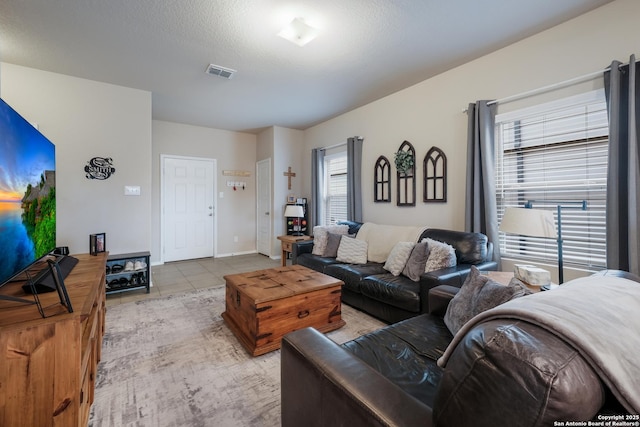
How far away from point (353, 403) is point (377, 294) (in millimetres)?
1807

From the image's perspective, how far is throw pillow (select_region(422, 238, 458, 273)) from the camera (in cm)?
249

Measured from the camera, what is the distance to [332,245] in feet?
12.0

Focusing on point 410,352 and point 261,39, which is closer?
point 410,352

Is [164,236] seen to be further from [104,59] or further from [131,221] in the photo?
[104,59]

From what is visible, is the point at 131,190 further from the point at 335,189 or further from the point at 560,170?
the point at 560,170

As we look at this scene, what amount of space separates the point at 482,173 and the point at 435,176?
2.04 feet

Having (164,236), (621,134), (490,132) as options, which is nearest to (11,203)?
(490,132)

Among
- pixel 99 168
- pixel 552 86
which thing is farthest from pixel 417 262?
pixel 99 168

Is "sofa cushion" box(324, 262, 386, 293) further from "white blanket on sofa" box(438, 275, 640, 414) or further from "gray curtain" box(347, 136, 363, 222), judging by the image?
"white blanket on sofa" box(438, 275, 640, 414)

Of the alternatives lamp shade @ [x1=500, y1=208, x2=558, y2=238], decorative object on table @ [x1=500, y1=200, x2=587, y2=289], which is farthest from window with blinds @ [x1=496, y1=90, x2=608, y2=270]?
lamp shade @ [x1=500, y1=208, x2=558, y2=238]

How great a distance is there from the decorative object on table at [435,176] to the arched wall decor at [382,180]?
0.58m

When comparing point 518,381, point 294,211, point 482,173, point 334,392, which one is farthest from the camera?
point 294,211

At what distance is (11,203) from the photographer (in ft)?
4.29

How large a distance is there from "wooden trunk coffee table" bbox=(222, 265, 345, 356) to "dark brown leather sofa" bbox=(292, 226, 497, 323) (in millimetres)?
384
